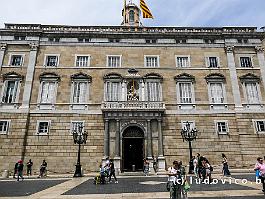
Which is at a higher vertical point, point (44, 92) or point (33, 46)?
point (33, 46)

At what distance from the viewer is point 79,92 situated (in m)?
26.9

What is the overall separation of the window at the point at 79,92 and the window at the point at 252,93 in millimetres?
19082

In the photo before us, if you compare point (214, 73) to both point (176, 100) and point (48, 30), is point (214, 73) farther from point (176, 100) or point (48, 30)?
point (48, 30)

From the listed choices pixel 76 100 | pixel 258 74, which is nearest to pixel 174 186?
pixel 76 100

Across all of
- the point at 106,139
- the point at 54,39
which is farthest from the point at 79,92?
the point at 54,39

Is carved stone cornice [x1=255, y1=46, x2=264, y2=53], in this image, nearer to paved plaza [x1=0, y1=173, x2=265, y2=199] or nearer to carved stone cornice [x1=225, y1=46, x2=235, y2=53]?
carved stone cornice [x1=225, y1=46, x2=235, y2=53]

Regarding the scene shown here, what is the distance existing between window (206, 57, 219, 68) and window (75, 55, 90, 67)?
14797 millimetres

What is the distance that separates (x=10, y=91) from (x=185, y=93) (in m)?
20.2

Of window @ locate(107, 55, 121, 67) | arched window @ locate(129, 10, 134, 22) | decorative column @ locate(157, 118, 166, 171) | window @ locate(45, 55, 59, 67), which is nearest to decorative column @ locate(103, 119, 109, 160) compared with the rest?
decorative column @ locate(157, 118, 166, 171)

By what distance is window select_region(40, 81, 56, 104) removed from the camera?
26359mm

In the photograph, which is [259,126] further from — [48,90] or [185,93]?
[48,90]

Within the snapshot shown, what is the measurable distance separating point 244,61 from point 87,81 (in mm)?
19550

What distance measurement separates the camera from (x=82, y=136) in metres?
23.1

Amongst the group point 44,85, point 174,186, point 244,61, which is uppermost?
point 244,61
